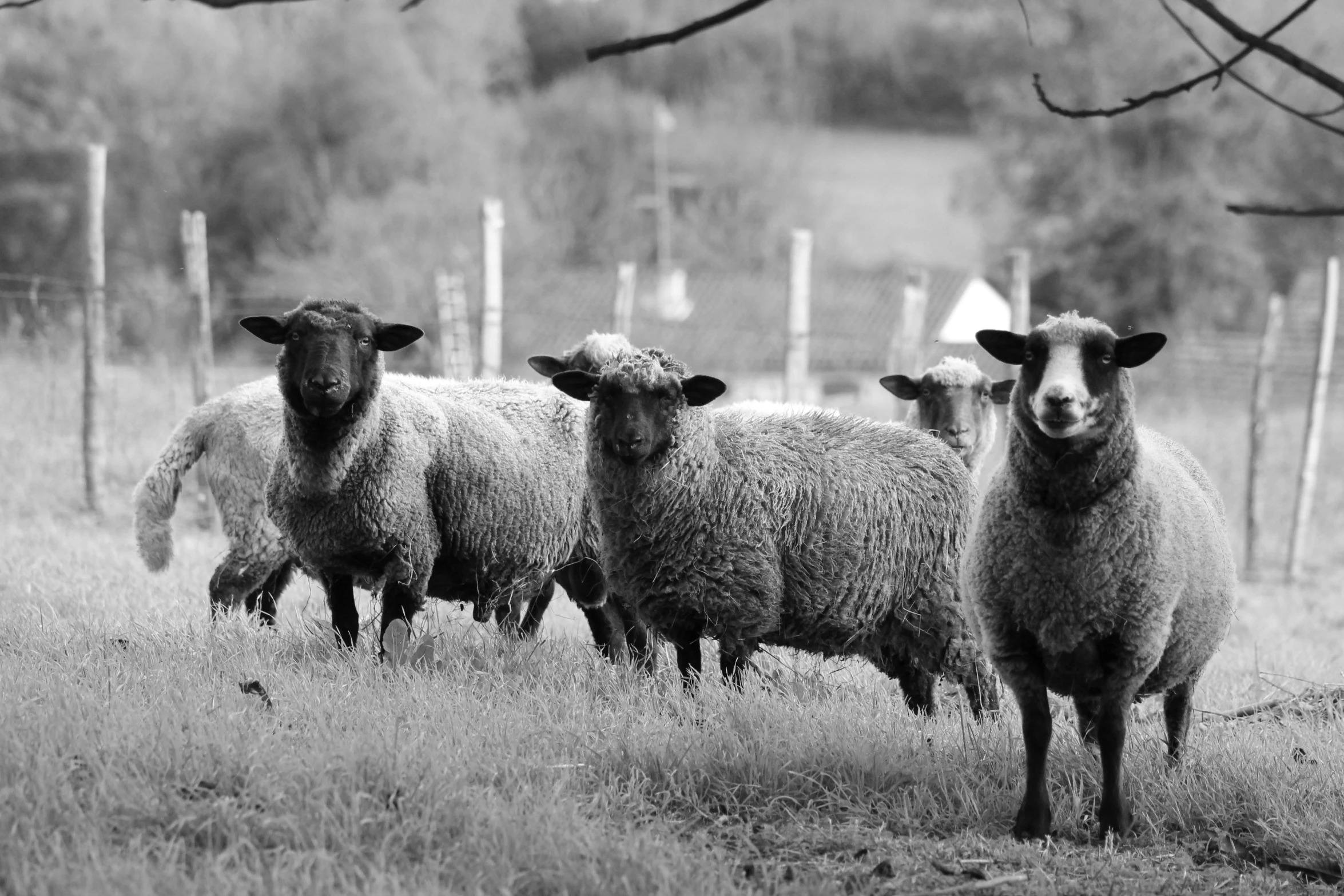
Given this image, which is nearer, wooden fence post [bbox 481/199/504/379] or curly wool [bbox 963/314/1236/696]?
curly wool [bbox 963/314/1236/696]

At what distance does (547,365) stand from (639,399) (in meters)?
1.57

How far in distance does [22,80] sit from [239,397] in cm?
2951

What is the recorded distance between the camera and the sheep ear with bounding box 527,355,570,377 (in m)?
7.02

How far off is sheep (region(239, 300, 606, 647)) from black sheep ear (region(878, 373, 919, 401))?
184cm

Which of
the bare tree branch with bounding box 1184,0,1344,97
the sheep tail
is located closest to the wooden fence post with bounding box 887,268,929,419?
the sheep tail

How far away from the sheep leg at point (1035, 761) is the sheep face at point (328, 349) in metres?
2.92

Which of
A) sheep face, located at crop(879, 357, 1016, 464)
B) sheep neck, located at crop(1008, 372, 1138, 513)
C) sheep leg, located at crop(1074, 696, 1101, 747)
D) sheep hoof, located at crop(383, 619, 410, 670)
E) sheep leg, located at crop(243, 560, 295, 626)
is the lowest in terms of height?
sheep leg, located at crop(243, 560, 295, 626)

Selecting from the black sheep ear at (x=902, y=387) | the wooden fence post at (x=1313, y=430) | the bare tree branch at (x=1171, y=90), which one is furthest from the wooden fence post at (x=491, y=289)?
the bare tree branch at (x=1171, y=90)

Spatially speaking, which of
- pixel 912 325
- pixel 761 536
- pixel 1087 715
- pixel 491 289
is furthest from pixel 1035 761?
pixel 912 325

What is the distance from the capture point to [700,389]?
19.1 ft

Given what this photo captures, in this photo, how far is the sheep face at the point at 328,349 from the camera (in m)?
5.91

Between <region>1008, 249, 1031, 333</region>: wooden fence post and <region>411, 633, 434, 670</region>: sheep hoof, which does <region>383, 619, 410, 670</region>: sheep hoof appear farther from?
<region>1008, 249, 1031, 333</region>: wooden fence post

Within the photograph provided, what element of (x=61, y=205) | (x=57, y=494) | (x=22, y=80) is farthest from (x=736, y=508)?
(x=22, y=80)

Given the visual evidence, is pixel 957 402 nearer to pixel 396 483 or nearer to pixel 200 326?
pixel 396 483
